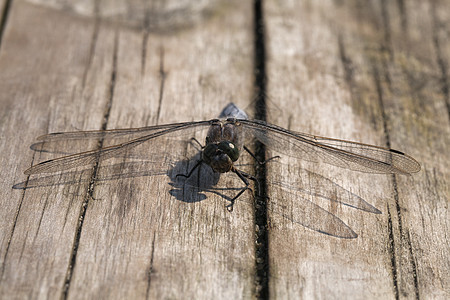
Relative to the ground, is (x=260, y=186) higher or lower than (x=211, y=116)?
lower

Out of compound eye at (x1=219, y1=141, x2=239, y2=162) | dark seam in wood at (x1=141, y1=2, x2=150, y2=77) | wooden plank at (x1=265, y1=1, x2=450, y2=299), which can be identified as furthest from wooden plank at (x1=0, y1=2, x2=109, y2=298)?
wooden plank at (x1=265, y1=1, x2=450, y2=299)

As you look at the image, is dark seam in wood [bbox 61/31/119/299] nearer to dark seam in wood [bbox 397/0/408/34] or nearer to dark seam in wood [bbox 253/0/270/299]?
dark seam in wood [bbox 253/0/270/299]

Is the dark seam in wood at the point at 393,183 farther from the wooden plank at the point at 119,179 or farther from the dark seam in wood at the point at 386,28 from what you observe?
the wooden plank at the point at 119,179

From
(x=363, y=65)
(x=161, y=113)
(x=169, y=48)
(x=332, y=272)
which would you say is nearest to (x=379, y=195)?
(x=332, y=272)

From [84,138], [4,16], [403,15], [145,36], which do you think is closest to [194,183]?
[84,138]

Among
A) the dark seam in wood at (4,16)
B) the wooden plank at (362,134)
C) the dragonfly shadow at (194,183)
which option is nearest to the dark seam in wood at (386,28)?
the wooden plank at (362,134)

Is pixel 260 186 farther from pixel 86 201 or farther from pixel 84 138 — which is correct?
pixel 84 138
